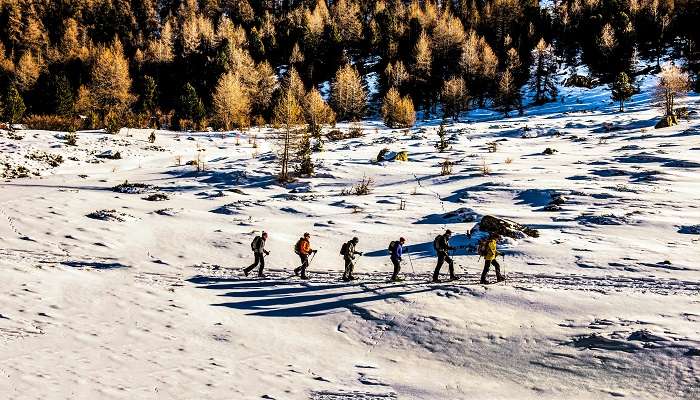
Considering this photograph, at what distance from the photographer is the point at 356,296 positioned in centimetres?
1209

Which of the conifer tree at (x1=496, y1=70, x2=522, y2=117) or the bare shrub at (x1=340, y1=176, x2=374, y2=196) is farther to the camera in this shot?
the conifer tree at (x1=496, y1=70, x2=522, y2=117)

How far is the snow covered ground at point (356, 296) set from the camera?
795 centimetres

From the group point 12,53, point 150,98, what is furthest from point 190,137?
point 12,53

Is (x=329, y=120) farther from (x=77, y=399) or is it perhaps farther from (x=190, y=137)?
(x=77, y=399)

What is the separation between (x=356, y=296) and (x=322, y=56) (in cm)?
10594

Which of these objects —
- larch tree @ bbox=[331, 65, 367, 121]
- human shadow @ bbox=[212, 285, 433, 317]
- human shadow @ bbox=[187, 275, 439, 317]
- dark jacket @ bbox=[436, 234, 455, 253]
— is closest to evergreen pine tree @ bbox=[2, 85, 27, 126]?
larch tree @ bbox=[331, 65, 367, 121]

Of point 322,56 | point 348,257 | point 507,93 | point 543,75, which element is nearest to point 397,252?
point 348,257

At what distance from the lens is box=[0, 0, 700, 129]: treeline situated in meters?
78.3

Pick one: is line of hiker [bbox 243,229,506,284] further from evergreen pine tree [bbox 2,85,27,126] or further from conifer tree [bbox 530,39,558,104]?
conifer tree [bbox 530,39,558,104]

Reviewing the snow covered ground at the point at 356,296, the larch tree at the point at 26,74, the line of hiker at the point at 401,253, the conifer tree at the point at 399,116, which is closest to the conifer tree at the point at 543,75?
the conifer tree at the point at 399,116

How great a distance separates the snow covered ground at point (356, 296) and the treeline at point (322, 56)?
48.4 metres

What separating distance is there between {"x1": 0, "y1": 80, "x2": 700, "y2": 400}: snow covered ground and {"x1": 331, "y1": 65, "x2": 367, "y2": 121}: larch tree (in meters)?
56.9

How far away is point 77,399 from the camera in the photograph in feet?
22.1

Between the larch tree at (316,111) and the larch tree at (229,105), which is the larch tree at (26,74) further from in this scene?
the larch tree at (316,111)
